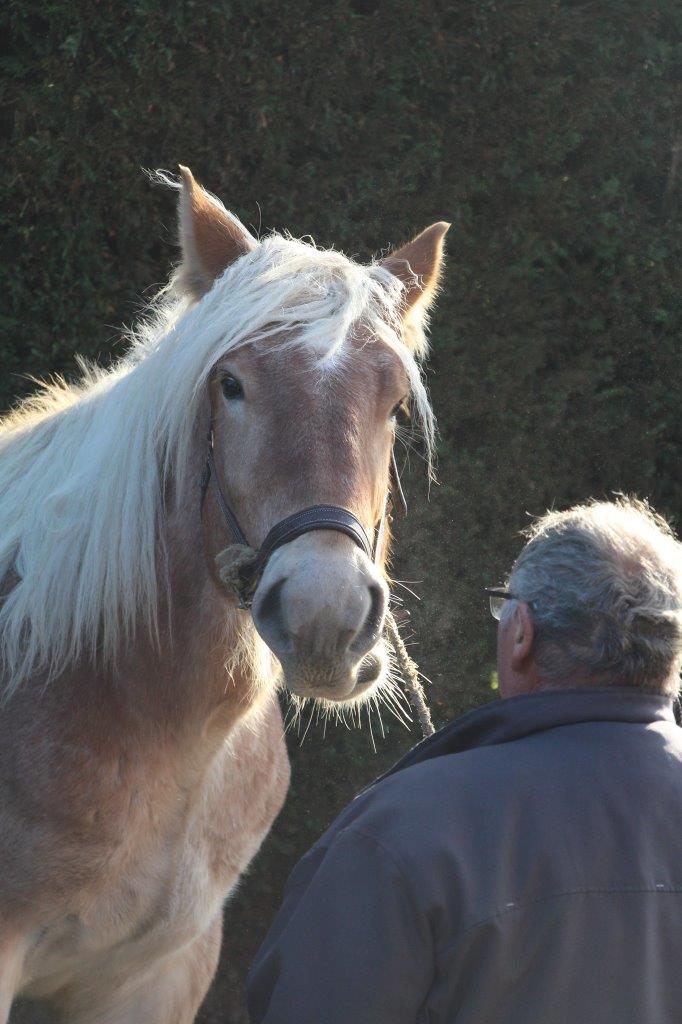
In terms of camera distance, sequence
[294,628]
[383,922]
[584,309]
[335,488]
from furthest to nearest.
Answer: [584,309], [335,488], [294,628], [383,922]

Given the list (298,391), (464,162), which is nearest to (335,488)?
(298,391)

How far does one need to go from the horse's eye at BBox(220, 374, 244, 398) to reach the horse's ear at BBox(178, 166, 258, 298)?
389 mm

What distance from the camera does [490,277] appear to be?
4.49 metres

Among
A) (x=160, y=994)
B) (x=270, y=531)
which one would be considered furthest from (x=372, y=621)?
(x=160, y=994)

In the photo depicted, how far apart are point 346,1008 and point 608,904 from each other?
1.26 feet

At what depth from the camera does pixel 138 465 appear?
2373mm

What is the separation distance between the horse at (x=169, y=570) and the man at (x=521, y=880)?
1.87 ft

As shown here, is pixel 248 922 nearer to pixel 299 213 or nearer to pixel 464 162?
pixel 299 213

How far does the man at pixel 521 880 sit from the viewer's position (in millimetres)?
1352

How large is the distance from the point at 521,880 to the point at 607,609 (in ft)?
1.39

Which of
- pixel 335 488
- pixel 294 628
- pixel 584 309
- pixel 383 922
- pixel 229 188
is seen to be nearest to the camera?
pixel 383 922

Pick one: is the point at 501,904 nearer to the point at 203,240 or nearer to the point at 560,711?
the point at 560,711

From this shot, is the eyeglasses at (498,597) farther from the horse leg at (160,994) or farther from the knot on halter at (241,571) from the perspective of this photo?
the horse leg at (160,994)

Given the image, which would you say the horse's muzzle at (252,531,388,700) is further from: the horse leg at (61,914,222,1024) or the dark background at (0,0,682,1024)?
the dark background at (0,0,682,1024)
